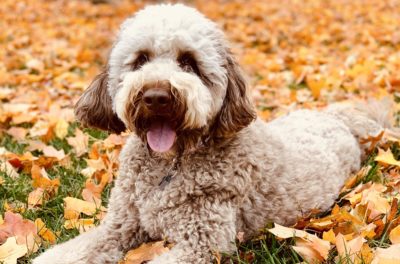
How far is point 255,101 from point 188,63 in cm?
329

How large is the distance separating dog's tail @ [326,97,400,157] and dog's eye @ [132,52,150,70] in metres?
1.90

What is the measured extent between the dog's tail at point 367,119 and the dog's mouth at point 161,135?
1838 mm

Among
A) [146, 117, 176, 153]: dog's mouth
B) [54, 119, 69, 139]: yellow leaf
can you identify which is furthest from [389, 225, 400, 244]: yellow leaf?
[54, 119, 69, 139]: yellow leaf

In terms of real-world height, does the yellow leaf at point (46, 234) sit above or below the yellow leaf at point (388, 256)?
below

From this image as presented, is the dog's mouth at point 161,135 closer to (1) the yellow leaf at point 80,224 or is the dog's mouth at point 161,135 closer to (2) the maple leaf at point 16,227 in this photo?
→ (1) the yellow leaf at point 80,224

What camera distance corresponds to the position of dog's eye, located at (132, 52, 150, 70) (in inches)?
116

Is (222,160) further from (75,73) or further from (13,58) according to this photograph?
(13,58)

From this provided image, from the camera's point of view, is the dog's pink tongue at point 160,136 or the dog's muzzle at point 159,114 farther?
the dog's pink tongue at point 160,136

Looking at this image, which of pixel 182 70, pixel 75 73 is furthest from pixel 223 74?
pixel 75 73

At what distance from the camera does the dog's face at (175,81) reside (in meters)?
2.75

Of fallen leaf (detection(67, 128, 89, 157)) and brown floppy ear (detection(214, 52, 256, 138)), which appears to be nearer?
brown floppy ear (detection(214, 52, 256, 138))

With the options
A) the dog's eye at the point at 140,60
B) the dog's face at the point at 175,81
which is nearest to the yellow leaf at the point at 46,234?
the dog's face at the point at 175,81

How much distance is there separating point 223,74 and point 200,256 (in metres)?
0.92

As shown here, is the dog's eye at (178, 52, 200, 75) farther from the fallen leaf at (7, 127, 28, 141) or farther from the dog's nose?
→ the fallen leaf at (7, 127, 28, 141)
